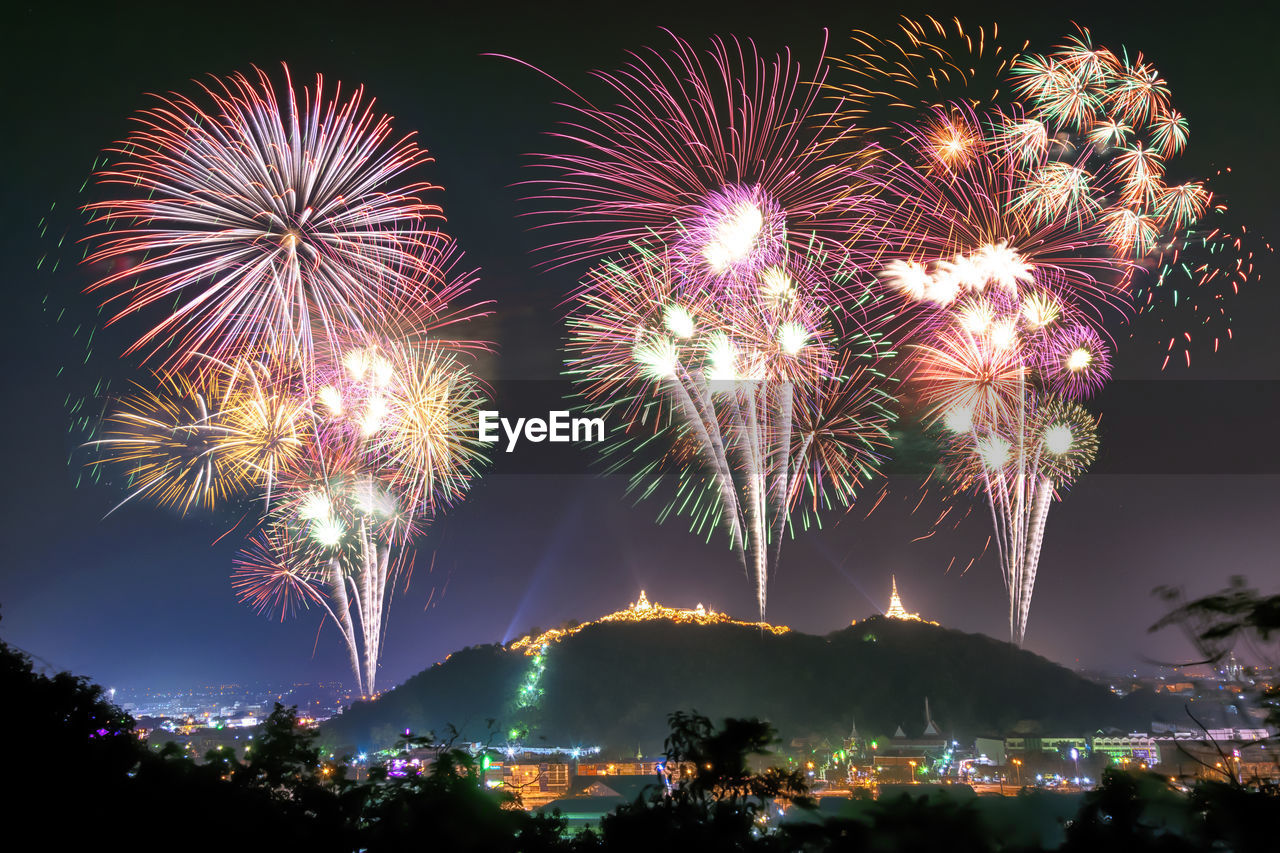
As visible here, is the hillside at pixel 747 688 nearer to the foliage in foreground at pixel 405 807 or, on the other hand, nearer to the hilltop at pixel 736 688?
the hilltop at pixel 736 688

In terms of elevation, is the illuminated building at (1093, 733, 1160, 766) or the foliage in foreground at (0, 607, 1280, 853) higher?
the foliage in foreground at (0, 607, 1280, 853)

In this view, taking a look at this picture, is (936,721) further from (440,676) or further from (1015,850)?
(1015,850)

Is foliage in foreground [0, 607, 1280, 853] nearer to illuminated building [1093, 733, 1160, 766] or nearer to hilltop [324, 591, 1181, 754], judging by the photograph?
illuminated building [1093, 733, 1160, 766]

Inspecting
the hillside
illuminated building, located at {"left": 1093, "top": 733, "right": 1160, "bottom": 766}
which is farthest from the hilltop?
illuminated building, located at {"left": 1093, "top": 733, "right": 1160, "bottom": 766}

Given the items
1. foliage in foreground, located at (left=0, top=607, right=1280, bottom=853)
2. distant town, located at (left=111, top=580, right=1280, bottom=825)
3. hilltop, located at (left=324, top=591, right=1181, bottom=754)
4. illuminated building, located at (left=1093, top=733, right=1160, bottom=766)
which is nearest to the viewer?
foliage in foreground, located at (left=0, top=607, right=1280, bottom=853)

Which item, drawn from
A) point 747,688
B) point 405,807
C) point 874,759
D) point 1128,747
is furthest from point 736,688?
point 405,807

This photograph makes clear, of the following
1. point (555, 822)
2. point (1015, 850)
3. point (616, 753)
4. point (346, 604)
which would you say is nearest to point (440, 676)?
point (616, 753)

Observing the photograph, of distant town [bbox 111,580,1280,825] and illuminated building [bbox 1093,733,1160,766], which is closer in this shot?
distant town [bbox 111,580,1280,825]

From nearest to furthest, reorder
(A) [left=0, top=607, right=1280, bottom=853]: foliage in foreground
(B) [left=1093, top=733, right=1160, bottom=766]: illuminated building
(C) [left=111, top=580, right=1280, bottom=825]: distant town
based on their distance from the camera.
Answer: (A) [left=0, top=607, right=1280, bottom=853]: foliage in foreground < (C) [left=111, top=580, right=1280, bottom=825]: distant town < (B) [left=1093, top=733, right=1160, bottom=766]: illuminated building

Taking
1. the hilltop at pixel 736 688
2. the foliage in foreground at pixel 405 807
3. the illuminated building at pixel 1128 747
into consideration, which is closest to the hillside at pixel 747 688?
the hilltop at pixel 736 688
